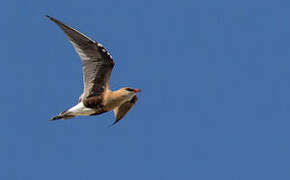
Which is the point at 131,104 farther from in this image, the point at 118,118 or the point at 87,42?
the point at 87,42

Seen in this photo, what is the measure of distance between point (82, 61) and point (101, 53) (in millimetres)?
515

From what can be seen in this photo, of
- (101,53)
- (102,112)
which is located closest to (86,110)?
(102,112)

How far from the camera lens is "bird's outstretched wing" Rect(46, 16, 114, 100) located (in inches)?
629

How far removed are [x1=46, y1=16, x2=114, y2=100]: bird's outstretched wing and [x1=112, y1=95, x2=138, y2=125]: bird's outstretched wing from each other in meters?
1.38

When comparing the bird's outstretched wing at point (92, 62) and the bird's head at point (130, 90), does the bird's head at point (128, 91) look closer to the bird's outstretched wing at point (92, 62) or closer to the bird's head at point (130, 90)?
the bird's head at point (130, 90)

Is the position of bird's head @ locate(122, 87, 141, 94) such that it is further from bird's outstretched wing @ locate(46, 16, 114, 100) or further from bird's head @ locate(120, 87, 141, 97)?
bird's outstretched wing @ locate(46, 16, 114, 100)

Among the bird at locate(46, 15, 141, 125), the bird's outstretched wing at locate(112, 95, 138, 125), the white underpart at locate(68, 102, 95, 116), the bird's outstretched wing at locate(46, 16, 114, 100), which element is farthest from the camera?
the bird's outstretched wing at locate(112, 95, 138, 125)

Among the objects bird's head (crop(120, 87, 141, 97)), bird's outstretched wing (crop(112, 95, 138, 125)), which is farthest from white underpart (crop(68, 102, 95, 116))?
bird's outstretched wing (crop(112, 95, 138, 125))

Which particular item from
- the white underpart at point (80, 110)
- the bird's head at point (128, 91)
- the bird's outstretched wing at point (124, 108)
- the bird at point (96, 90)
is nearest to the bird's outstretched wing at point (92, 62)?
the bird at point (96, 90)

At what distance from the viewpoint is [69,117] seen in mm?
16906

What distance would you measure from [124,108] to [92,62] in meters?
2.09

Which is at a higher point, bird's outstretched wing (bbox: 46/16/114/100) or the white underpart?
bird's outstretched wing (bbox: 46/16/114/100)

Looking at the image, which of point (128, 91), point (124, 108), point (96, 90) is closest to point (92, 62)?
point (96, 90)

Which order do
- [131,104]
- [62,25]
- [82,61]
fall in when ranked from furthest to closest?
[131,104] → [82,61] → [62,25]
